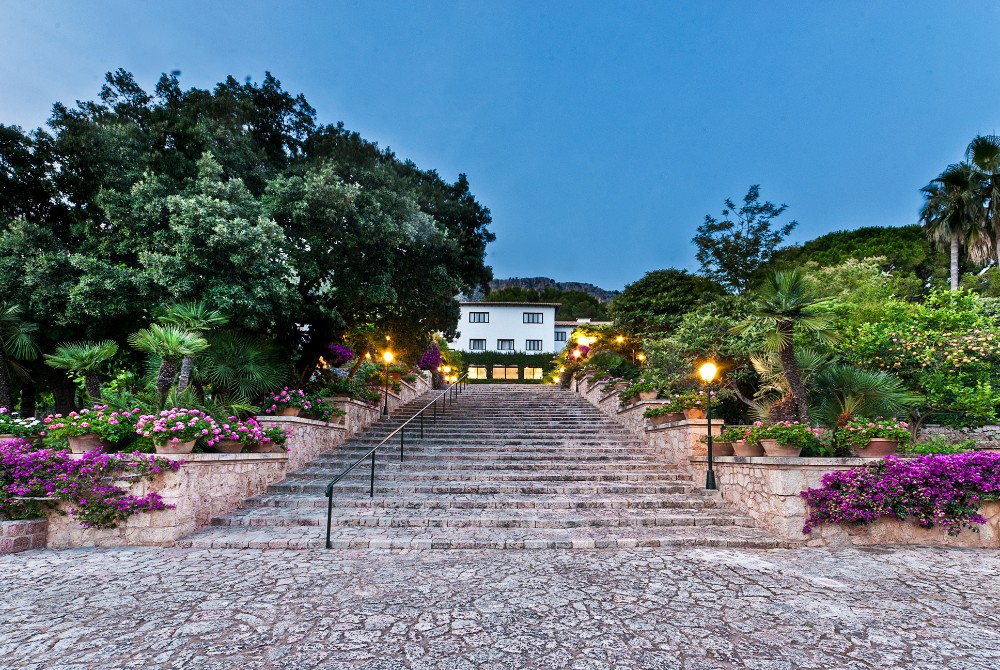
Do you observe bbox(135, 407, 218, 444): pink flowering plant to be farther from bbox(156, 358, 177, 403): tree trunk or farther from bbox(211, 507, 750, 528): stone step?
bbox(211, 507, 750, 528): stone step

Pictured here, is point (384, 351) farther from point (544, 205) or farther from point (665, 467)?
point (544, 205)

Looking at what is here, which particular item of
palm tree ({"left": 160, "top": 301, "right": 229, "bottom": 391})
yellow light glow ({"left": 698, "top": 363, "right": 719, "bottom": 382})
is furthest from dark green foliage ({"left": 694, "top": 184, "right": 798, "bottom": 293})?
palm tree ({"left": 160, "top": 301, "right": 229, "bottom": 391})

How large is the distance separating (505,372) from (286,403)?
98.4ft

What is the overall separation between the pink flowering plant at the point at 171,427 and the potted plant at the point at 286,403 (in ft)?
8.39

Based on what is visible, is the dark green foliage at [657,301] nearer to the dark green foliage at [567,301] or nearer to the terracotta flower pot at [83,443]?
the terracotta flower pot at [83,443]

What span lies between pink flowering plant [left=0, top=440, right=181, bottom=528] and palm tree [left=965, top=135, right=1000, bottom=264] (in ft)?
86.2

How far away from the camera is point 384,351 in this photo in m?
13.1

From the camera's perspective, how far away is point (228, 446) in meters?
6.90

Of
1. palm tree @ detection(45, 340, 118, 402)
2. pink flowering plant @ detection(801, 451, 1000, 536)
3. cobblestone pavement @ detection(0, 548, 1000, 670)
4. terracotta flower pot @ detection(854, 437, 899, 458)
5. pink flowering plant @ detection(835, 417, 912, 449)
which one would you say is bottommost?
cobblestone pavement @ detection(0, 548, 1000, 670)

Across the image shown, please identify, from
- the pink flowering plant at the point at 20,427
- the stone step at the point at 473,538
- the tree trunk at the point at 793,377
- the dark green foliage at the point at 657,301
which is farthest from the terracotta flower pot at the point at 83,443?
the dark green foliage at the point at 657,301

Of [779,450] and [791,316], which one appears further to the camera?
[791,316]

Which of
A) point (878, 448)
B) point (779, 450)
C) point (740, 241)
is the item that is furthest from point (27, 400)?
point (740, 241)

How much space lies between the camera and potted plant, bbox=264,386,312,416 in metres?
8.88

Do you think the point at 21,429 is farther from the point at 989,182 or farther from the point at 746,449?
the point at 989,182
